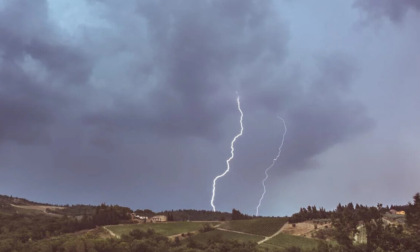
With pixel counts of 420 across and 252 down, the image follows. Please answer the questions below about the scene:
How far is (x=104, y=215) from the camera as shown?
140 meters

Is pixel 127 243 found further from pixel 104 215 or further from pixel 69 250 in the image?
pixel 104 215

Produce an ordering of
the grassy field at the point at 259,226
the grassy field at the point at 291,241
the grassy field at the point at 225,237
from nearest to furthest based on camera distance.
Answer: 1. the grassy field at the point at 291,241
2. the grassy field at the point at 225,237
3. the grassy field at the point at 259,226

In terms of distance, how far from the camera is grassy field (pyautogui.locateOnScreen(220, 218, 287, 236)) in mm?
113531

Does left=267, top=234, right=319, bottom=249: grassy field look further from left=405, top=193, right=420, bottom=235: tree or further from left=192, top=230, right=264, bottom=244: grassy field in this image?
→ left=405, top=193, right=420, bottom=235: tree

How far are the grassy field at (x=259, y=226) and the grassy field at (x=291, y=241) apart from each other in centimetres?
698

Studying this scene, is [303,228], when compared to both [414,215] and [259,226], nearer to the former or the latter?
[259,226]

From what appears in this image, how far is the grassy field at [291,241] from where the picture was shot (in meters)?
91.1

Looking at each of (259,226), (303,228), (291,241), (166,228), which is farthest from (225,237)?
(166,228)

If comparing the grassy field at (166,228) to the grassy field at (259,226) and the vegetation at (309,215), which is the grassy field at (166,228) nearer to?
the grassy field at (259,226)

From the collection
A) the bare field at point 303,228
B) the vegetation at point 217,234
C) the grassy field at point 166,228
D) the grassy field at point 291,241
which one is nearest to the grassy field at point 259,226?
the vegetation at point 217,234

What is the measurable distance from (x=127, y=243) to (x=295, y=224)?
47.1m

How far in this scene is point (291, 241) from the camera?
319ft

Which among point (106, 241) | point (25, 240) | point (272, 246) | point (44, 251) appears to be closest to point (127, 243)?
point (106, 241)

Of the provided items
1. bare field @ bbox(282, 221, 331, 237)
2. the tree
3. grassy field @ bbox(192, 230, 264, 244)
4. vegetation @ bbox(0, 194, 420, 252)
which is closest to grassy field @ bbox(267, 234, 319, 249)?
vegetation @ bbox(0, 194, 420, 252)
